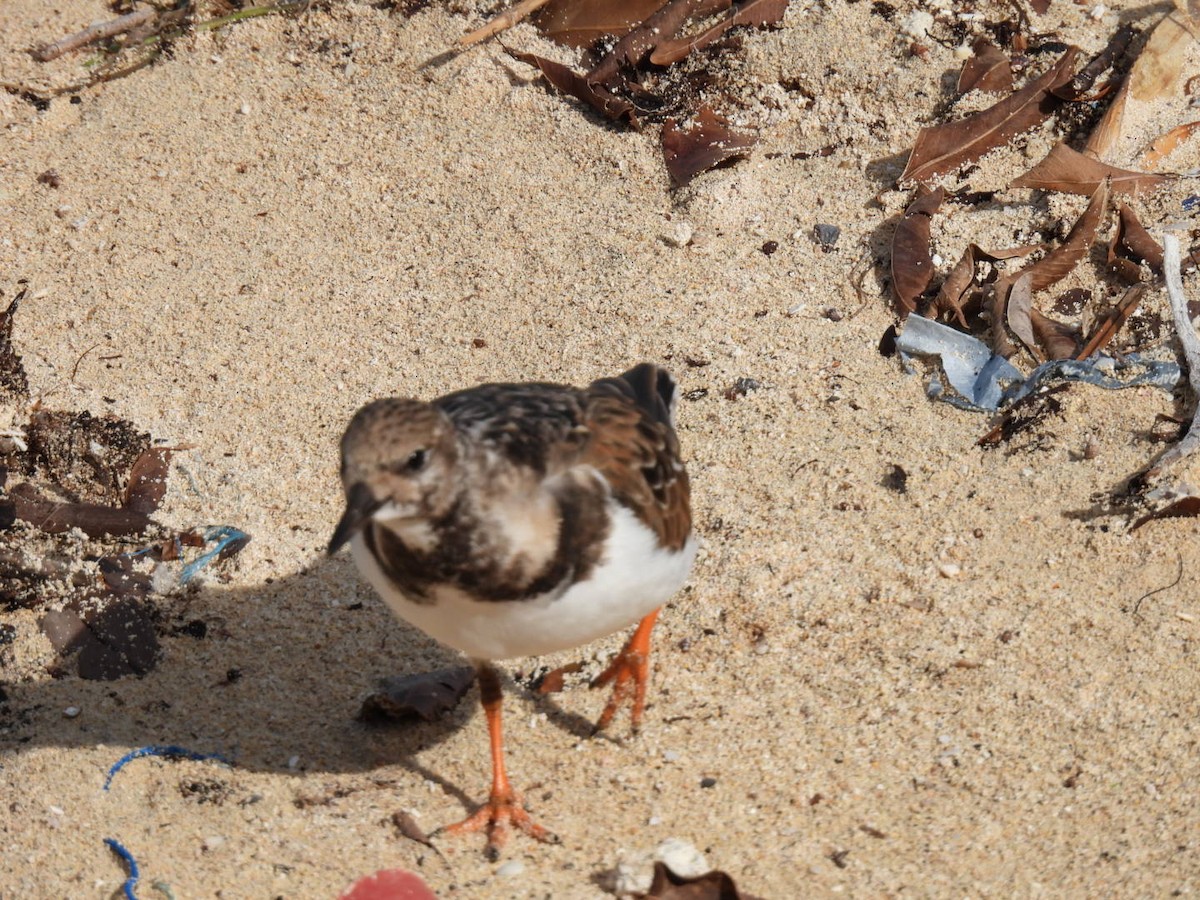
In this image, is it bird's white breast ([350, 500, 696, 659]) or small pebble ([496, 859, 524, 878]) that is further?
small pebble ([496, 859, 524, 878])

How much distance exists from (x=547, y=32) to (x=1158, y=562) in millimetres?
3576

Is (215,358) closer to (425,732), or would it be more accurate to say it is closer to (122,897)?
(425,732)

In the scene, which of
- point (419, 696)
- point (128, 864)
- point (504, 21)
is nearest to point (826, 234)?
point (504, 21)

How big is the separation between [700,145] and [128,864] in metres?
3.67

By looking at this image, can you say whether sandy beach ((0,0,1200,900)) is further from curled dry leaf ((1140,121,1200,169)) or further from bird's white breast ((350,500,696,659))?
bird's white breast ((350,500,696,659))

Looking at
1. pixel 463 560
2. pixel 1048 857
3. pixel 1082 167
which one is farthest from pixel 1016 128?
pixel 463 560

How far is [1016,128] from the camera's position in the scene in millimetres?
5578

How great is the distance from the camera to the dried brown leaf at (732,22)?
5941 mm

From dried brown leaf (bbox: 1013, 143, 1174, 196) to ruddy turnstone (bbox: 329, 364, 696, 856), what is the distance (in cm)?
257

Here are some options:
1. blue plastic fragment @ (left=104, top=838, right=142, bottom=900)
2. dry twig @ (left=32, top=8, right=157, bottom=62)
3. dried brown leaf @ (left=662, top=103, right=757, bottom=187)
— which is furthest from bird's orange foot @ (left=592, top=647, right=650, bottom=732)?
dry twig @ (left=32, top=8, right=157, bottom=62)

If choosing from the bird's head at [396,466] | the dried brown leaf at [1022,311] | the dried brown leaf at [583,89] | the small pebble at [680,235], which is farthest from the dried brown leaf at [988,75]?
the bird's head at [396,466]

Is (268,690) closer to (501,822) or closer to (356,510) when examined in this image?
(501,822)

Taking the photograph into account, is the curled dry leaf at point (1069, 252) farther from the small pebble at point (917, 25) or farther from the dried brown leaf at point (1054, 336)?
the small pebble at point (917, 25)

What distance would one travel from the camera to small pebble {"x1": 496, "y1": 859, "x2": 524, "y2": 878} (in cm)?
352
